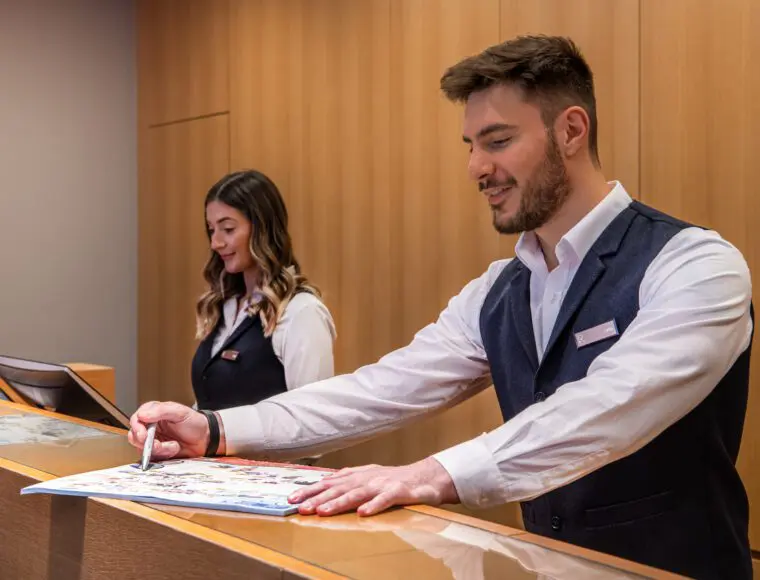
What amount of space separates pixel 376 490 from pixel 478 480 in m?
0.17

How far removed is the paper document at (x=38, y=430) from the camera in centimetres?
185

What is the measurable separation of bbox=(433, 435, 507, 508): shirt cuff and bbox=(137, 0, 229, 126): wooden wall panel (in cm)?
412

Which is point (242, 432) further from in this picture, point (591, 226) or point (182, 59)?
point (182, 59)

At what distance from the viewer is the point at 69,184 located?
571cm

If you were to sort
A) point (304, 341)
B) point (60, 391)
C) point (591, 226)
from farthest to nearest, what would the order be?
point (304, 341), point (60, 391), point (591, 226)

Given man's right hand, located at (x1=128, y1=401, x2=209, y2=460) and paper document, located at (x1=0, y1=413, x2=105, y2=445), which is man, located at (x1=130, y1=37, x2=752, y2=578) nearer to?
man's right hand, located at (x1=128, y1=401, x2=209, y2=460)

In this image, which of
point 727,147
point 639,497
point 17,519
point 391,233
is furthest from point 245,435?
point 391,233

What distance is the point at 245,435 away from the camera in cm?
174

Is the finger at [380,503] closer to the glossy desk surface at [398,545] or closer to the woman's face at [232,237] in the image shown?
the glossy desk surface at [398,545]

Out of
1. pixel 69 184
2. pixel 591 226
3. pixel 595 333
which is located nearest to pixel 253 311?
pixel 591 226

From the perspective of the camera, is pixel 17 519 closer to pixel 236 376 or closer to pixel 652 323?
pixel 652 323

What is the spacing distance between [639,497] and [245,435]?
68 cm

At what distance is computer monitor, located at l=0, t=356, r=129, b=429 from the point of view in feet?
7.07

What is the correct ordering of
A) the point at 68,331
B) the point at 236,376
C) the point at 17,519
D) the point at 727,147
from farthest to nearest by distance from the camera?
the point at 68,331 → the point at 236,376 → the point at 727,147 → the point at 17,519
